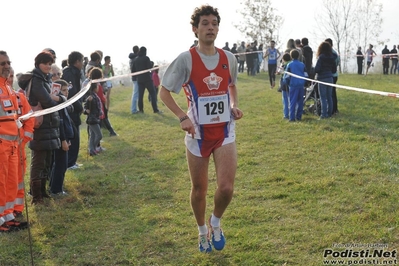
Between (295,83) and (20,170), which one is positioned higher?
(295,83)

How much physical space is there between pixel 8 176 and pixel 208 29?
118 inches

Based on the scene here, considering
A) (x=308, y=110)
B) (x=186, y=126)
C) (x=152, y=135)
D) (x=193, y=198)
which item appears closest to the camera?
(x=186, y=126)

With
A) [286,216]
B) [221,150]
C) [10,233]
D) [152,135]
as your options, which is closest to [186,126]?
[221,150]

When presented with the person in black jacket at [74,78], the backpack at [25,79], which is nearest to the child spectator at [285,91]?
the person in black jacket at [74,78]

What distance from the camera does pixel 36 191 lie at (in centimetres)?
679

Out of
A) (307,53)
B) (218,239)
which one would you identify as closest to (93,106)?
(218,239)

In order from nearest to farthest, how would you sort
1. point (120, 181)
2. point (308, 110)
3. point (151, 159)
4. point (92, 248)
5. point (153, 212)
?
point (92, 248), point (153, 212), point (120, 181), point (151, 159), point (308, 110)

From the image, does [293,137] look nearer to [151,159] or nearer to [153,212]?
[151,159]

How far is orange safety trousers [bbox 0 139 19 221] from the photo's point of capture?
5.58 meters

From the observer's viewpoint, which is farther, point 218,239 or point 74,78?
point 74,78

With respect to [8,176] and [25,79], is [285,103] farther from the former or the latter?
[8,176]

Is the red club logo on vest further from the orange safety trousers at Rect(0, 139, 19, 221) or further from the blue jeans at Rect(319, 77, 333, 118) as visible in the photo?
the blue jeans at Rect(319, 77, 333, 118)

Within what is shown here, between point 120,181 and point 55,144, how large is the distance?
5.59 feet

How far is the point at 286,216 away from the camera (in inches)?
225
